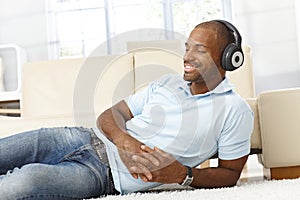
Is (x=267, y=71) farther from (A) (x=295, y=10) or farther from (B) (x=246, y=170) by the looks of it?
(B) (x=246, y=170)

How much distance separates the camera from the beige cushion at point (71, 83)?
118 inches

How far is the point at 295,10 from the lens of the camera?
4.96 m

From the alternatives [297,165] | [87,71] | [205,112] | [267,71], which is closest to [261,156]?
[297,165]

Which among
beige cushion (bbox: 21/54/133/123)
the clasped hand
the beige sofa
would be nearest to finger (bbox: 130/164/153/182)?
the clasped hand

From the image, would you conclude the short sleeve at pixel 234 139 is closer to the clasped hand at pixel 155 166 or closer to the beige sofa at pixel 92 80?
the clasped hand at pixel 155 166

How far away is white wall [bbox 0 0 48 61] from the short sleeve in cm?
397

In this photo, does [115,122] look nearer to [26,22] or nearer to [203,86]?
[203,86]

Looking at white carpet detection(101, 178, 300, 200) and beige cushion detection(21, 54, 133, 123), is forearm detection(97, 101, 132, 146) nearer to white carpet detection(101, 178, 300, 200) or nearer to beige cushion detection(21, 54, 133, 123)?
white carpet detection(101, 178, 300, 200)

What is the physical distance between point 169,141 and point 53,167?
31cm

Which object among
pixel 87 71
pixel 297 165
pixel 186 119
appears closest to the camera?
pixel 186 119

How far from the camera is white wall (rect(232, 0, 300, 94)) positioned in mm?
4973

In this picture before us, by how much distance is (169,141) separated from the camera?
1.42 metres

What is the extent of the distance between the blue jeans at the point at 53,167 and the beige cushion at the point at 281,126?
0.70 m

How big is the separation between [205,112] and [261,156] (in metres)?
0.63
